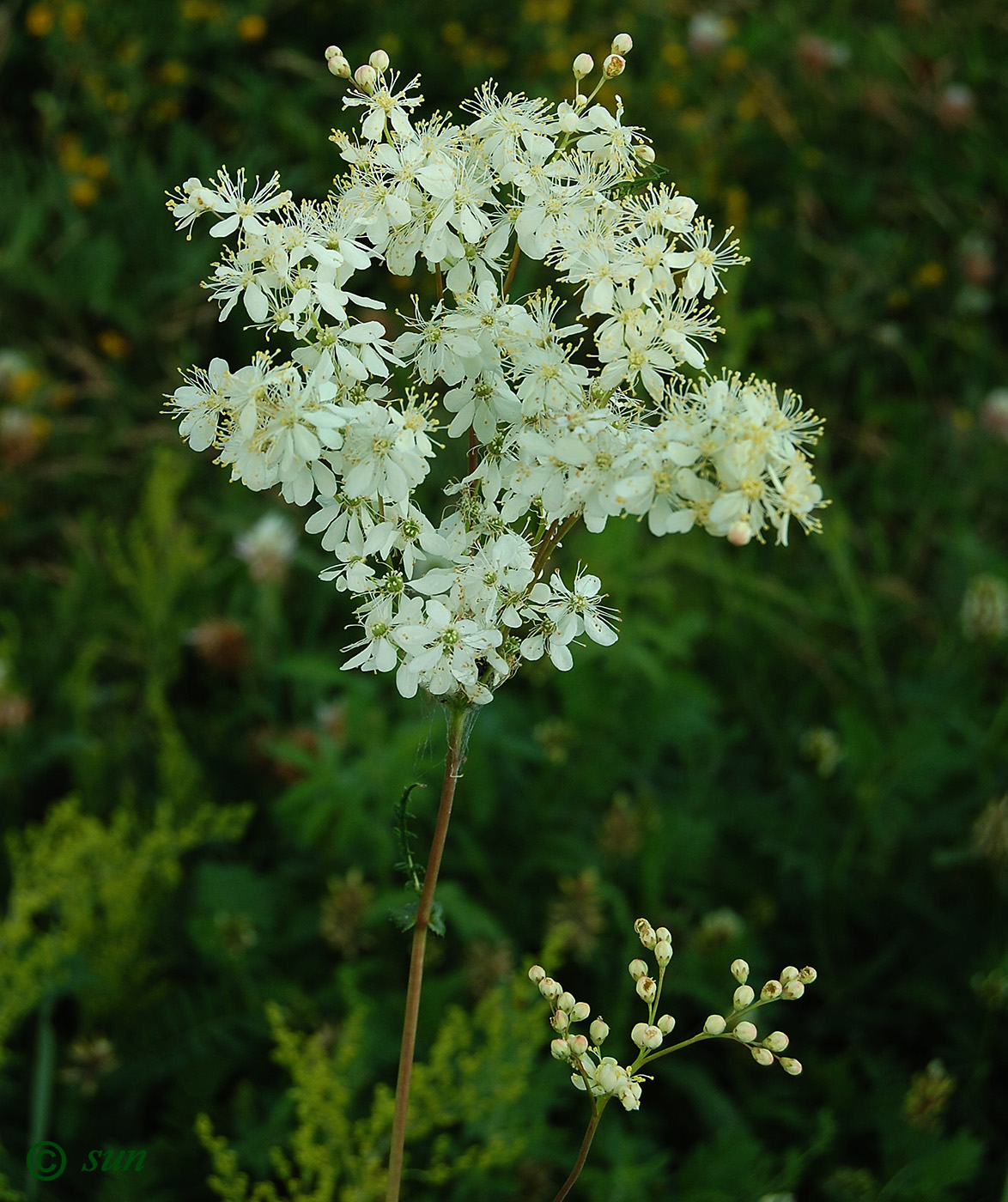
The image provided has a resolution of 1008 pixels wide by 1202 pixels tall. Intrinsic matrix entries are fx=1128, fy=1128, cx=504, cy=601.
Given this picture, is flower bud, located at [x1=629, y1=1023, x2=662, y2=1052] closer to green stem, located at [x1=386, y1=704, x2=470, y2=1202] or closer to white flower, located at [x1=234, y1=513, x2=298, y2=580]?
green stem, located at [x1=386, y1=704, x2=470, y2=1202]

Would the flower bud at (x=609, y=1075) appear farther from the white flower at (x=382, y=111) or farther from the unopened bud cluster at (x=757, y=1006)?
the white flower at (x=382, y=111)

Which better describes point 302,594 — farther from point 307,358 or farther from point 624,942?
point 307,358

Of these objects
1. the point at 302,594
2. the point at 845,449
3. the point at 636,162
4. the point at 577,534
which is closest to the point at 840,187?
the point at 845,449

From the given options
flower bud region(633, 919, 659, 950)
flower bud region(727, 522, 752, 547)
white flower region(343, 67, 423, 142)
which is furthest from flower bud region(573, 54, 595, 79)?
flower bud region(633, 919, 659, 950)

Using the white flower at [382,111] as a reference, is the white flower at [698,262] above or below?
below

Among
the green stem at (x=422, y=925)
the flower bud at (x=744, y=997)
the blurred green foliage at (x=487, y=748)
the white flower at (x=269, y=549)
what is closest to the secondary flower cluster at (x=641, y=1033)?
the flower bud at (x=744, y=997)

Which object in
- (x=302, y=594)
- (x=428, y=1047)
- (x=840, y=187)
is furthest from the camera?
(x=840, y=187)

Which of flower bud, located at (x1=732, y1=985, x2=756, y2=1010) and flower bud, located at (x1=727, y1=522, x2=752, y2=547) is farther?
flower bud, located at (x1=732, y1=985, x2=756, y2=1010)
